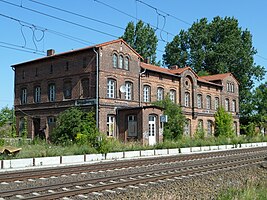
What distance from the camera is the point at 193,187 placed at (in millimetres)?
11422

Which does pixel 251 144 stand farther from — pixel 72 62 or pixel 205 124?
pixel 72 62

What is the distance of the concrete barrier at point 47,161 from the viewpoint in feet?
61.3

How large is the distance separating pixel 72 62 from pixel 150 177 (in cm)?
2308

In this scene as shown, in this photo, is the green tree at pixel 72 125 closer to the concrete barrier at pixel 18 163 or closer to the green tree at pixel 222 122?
the concrete barrier at pixel 18 163

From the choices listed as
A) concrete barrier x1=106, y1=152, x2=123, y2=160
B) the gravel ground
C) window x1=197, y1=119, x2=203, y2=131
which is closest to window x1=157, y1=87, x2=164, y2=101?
window x1=197, y1=119, x2=203, y2=131

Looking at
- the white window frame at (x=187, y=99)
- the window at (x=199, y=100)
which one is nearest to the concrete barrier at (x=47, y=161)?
the white window frame at (x=187, y=99)

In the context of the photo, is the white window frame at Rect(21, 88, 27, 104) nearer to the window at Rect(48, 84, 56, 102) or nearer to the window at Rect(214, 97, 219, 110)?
the window at Rect(48, 84, 56, 102)

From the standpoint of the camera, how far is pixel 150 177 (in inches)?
517

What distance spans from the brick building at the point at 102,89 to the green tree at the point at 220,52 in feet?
73.8

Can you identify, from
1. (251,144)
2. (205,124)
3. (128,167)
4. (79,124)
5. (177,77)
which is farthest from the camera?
(205,124)

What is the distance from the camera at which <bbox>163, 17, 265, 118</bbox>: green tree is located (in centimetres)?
6262

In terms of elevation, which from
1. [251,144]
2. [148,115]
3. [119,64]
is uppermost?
[119,64]

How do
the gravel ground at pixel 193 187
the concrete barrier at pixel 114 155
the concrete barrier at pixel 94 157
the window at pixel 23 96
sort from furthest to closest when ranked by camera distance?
the window at pixel 23 96 → the concrete barrier at pixel 114 155 → the concrete barrier at pixel 94 157 → the gravel ground at pixel 193 187

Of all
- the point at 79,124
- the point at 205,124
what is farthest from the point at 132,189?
the point at 205,124
